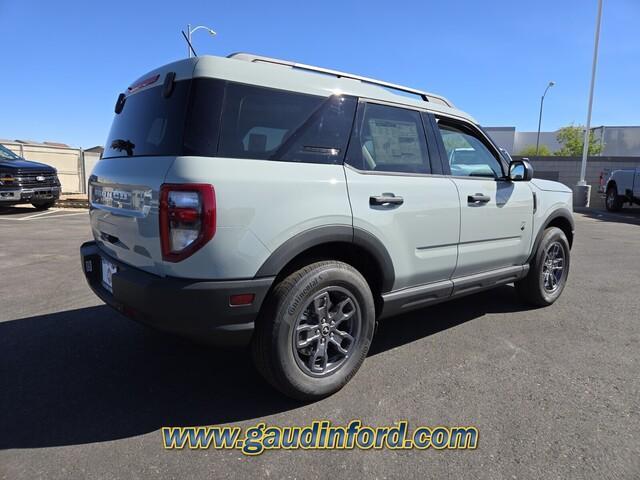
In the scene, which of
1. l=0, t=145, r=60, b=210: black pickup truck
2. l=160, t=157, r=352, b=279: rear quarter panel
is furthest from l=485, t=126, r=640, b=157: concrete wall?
l=160, t=157, r=352, b=279: rear quarter panel

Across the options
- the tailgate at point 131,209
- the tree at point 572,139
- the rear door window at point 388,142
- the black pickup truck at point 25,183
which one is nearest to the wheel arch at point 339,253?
the rear door window at point 388,142

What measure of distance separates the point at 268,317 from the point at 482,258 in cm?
207

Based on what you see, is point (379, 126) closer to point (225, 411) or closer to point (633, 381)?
point (225, 411)

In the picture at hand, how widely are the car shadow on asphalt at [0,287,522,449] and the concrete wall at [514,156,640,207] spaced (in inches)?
912

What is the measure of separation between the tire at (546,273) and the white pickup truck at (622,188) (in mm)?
13227

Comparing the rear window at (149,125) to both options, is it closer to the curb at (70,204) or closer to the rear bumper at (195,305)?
the rear bumper at (195,305)

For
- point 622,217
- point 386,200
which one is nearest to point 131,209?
point 386,200

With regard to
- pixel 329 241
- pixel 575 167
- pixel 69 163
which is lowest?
pixel 329 241

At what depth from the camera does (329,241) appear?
2662 mm

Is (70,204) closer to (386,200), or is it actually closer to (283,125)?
(283,125)

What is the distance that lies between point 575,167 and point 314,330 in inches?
1003

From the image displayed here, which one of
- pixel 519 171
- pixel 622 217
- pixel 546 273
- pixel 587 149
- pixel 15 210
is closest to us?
pixel 519 171

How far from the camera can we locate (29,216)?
12.1 m

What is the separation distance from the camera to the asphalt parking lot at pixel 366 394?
86.0 inches
